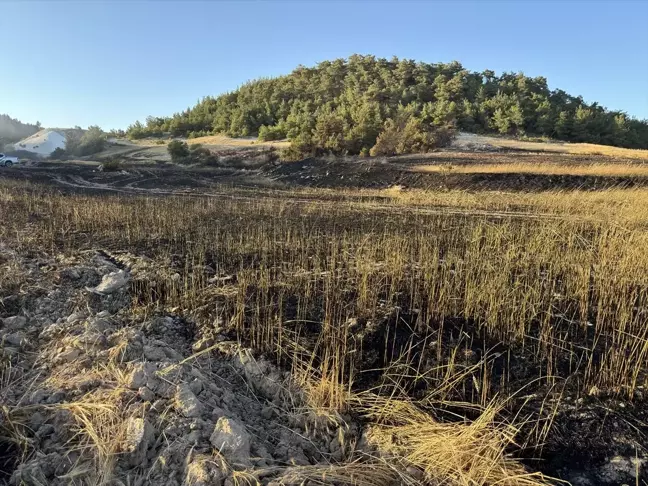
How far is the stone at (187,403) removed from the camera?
275cm

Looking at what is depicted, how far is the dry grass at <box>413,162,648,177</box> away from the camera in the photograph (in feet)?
52.2

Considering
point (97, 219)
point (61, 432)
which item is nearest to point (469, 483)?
point (61, 432)

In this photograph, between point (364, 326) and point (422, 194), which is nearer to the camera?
point (364, 326)

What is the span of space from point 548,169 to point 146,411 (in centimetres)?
1814

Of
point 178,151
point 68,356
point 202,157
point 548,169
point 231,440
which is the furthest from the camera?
point 178,151

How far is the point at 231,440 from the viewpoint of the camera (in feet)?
8.11

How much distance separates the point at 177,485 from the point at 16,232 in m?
7.70

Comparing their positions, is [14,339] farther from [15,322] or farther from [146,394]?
[146,394]

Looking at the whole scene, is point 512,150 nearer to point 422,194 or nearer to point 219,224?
point 422,194

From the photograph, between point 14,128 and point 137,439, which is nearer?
point 137,439

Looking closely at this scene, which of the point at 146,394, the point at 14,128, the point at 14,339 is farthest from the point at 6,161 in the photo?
the point at 14,128

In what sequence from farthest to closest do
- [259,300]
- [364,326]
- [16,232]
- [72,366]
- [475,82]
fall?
[475,82] < [16,232] < [259,300] < [364,326] < [72,366]

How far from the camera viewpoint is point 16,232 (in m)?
7.92

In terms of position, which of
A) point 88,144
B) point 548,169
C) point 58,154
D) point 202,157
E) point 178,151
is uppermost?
point 88,144
